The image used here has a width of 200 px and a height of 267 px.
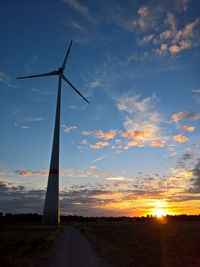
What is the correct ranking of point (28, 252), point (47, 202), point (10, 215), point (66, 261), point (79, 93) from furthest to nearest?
1. point (10, 215)
2. point (79, 93)
3. point (47, 202)
4. point (28, 252)
5. point (66, 261)

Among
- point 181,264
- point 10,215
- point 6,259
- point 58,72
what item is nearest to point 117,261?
point 181,264

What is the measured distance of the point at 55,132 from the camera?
73.3 metres

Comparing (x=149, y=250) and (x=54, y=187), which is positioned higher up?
(x=54, y=187)

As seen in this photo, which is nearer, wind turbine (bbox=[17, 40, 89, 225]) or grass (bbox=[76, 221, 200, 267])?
grass (bbox=[76, 221, 200, 267])

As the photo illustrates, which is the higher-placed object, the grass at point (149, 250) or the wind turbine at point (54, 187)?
the wind turbine at point (54, 187)

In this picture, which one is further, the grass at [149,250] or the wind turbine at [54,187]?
the wind turbine at [54,187]

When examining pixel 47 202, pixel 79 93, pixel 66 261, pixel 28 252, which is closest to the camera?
pixel 66 261

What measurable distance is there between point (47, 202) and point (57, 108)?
21437mm

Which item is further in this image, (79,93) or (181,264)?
(79,93)

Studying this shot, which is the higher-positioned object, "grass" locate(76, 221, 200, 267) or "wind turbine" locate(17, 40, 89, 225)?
"wind turbine" locate(17, 40, 89, 225)

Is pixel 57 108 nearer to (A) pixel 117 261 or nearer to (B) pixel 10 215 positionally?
(A) pixel 117 261

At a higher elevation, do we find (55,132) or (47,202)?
(55,132)

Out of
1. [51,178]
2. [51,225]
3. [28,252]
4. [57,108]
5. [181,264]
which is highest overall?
[57,108]

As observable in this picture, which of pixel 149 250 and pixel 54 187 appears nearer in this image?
pixel 149 250
